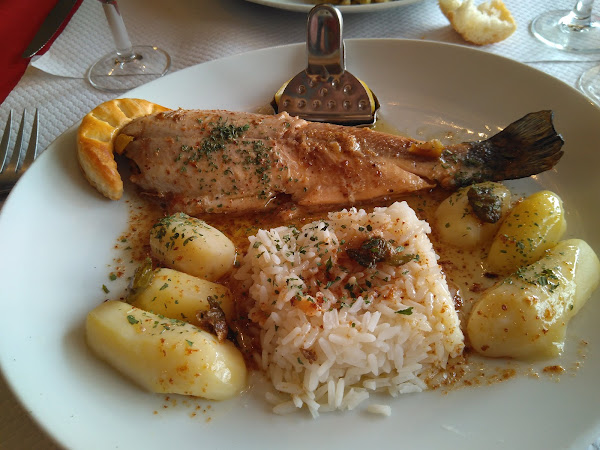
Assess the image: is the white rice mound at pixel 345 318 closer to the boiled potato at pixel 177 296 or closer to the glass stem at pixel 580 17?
the boiled potato at pixel 177 296

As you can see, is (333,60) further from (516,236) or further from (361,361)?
(361,361)

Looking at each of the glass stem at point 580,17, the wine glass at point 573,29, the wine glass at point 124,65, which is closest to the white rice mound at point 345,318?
the wine glass at point 124,65

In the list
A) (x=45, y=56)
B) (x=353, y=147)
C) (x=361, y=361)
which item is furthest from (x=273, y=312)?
(x=45, y=56)

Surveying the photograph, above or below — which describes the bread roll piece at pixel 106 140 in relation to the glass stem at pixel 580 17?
below

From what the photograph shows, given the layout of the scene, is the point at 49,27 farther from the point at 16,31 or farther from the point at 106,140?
the point at 106,140

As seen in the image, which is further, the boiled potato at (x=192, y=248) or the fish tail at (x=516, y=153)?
the fish tail at (x=516, y=153)

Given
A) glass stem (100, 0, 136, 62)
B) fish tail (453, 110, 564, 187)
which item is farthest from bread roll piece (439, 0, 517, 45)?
glass stem (100, 0, 136, 62)
